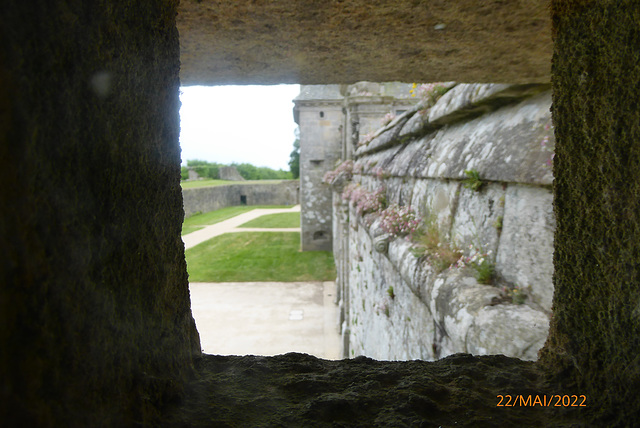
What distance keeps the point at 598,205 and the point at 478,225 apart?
1243 mm

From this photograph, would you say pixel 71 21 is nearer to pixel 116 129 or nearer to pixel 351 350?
pixel 116 129

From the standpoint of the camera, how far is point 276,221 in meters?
24.4

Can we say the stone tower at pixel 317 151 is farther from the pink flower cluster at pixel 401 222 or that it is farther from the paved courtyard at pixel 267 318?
the pink flower cluster at pixel 401 222

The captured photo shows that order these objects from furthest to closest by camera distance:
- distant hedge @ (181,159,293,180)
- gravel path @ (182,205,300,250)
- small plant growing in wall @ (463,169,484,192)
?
distant hedge @ (181,159,293,180) < gravel path @ (182,205,300,250) < small plant growing in wall @ (463,169,484,192)

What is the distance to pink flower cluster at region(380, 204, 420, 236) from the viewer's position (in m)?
2.99

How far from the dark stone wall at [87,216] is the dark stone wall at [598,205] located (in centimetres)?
88

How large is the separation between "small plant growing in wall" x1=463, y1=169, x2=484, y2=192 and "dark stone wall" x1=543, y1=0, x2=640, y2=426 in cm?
107

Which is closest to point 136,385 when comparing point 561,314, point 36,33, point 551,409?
point 36,33

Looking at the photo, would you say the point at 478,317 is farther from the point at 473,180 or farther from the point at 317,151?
the point at 317,151

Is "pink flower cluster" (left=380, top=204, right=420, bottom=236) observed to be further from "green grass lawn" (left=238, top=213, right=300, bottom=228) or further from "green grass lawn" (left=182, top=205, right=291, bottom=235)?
"green grass lawn" (left=238, top=213, right=300, bottom=228)

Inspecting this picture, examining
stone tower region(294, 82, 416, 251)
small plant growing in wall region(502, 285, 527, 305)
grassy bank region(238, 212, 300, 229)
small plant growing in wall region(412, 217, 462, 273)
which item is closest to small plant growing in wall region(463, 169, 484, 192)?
small plant growing in wall region(412, 217, 462, 273)

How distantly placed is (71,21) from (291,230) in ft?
67.4

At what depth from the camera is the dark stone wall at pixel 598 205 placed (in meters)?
0.73

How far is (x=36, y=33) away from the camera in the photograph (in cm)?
49
